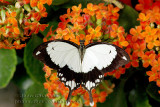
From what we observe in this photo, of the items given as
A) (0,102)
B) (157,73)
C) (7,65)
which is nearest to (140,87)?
(157,73)

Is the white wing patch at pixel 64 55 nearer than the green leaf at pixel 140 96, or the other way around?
the white wing patch at pixel 64 55

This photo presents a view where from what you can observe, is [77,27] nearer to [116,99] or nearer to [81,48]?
[81,48]

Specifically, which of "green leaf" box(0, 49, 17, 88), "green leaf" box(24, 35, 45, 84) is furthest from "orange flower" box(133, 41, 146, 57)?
"green leaf" box(0, 49, 17, 88)

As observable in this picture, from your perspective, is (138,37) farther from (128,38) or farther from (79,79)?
(79,79)

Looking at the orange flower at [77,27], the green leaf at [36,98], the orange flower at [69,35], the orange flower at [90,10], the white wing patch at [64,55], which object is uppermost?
the orange flower at [90,10]

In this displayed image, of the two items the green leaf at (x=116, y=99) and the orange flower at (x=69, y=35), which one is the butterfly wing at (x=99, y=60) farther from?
the green leaf at (x=116, y=99)

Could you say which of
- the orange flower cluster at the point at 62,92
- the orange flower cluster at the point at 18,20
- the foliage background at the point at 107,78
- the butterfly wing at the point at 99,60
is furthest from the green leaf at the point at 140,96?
the orange flower cluster at the point at 18,20

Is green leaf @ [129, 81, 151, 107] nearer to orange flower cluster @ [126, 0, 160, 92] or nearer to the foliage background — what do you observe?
the foliage background
